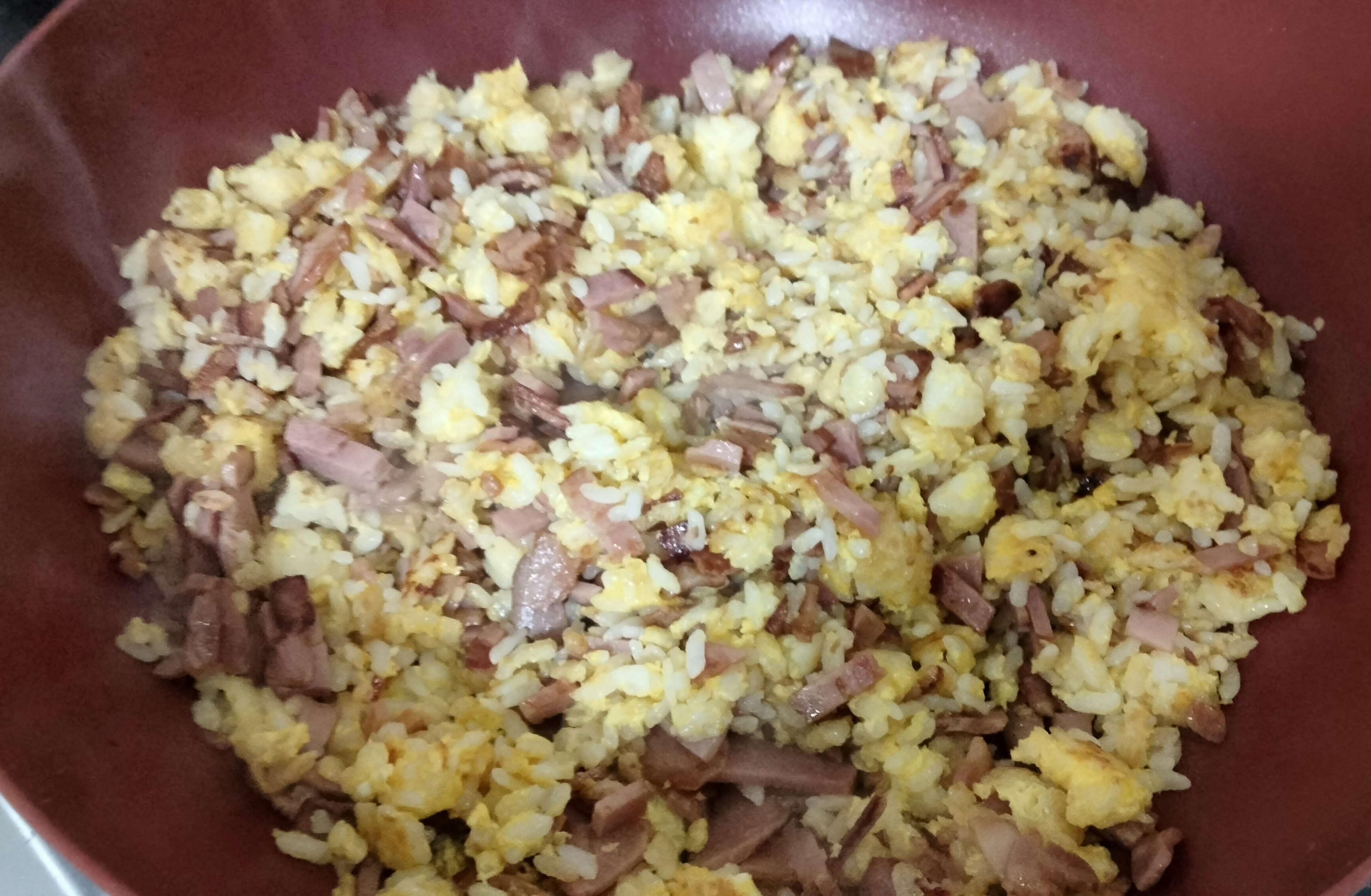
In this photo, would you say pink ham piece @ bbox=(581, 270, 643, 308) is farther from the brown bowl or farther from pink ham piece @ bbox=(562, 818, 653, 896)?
pink ham piece @ bbox=(562, 818, 653, 896)

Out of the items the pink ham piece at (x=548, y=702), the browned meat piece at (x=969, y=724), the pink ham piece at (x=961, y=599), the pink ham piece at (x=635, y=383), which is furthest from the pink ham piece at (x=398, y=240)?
the browned meat piece at (x=969, y=724)

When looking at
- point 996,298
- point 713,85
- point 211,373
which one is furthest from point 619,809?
point 713,85

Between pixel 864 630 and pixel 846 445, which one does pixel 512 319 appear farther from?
pixel 864 630

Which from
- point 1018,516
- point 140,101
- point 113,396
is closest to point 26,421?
point 113,396

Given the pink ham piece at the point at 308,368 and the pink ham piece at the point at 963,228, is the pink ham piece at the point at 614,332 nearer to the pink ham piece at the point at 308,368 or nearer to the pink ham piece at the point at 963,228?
the pink ham piece at the point at 308,368

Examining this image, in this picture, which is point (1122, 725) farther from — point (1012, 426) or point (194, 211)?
point (194, 211)

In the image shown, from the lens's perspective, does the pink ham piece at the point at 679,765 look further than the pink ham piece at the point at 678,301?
No

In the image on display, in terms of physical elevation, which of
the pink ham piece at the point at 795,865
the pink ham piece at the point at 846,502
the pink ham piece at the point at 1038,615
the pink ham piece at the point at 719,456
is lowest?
the pink ham piece at the point at 795,865
